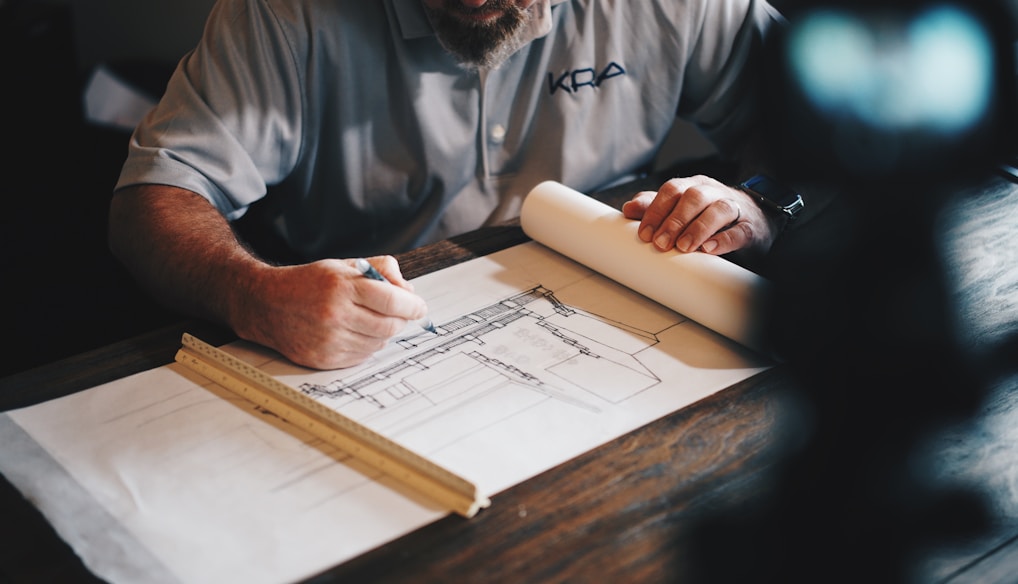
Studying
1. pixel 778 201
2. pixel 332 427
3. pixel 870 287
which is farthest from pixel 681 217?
pixel 332 427

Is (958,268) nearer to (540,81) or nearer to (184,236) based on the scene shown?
(540,81)

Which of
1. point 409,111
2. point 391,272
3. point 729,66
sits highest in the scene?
point 729,66

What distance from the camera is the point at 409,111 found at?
1.43 meters

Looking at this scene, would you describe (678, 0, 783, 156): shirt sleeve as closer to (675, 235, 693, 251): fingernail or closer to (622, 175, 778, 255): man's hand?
(622, 175, 778, 255): man's hand

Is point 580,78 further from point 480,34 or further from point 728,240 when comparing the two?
point 728,240

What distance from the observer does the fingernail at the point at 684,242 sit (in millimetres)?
1102

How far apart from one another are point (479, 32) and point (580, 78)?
29 centimetres

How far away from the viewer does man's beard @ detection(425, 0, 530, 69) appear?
4.24 feet

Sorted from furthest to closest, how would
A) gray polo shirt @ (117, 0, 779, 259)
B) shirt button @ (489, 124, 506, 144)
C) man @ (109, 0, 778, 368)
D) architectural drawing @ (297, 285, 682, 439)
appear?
shirt button @ (489, 124, 506, 144), gray polo shirt @ (117, 0, 779, 259), man @ (109, 0, 778, 368), architectural drawing @ (297, 285, 682, 439)

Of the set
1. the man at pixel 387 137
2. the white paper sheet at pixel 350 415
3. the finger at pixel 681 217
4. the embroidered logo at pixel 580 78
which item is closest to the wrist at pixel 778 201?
the man at pixel 387 137

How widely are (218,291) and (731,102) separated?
1066 mm

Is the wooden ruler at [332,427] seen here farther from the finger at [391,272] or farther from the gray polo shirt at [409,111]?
the gray polo shirt at [409,111]

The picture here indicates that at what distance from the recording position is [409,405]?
35.4 inches

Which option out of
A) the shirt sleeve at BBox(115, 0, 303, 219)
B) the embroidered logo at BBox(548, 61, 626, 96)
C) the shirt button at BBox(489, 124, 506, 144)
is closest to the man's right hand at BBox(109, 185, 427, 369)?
the shirt sleeve at BBox(115, 0, 303, 219)
